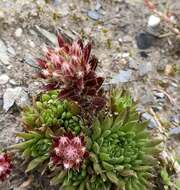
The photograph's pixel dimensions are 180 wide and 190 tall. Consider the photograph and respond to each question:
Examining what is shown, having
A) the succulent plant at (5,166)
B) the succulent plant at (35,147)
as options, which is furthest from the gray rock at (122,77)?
the succulent plant at (5,166)

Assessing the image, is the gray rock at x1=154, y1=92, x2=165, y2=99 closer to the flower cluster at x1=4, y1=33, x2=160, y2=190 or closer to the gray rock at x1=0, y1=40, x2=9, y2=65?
the flower cluster at x1=4, y1=33, x2=160, y2=190

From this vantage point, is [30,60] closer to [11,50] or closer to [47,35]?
[11,50]

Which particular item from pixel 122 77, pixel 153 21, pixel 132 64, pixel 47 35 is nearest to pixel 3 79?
pixel 47 35

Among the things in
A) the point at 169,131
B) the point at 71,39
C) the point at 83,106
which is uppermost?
the point at 83,106

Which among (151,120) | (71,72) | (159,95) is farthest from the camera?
(159,95)

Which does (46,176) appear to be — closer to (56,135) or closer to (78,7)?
(56,135)

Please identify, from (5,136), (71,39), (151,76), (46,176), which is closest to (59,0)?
(71,39)
